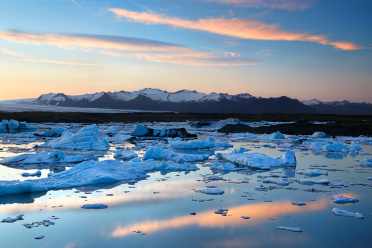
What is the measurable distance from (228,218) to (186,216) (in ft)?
2.63

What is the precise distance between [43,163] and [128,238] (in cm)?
845

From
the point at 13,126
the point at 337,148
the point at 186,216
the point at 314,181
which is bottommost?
the point at 13,126

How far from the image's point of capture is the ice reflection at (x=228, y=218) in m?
5.99

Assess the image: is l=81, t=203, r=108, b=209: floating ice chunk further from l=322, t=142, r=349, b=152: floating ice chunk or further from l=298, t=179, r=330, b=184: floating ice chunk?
l=322, t=142, r=349, b=152: floating ice chunk

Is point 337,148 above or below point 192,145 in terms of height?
above

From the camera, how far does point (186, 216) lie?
6668 mm

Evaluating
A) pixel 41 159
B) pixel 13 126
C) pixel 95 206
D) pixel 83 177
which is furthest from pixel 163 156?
pixel 13 126

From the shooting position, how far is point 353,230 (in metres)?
5.91

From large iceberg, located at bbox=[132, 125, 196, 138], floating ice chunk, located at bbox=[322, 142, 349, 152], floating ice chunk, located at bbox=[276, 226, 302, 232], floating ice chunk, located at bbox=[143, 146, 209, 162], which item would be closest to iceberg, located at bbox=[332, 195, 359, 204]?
floating ice chunk, located at bbox=[276, 226, 302, 232]

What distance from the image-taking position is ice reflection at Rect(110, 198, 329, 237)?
599 centimetres

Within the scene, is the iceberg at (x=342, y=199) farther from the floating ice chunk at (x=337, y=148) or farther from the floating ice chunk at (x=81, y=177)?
the floating ice chunk at (x=337, y=148)

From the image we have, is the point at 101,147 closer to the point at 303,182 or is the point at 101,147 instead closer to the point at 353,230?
the point at 303,182

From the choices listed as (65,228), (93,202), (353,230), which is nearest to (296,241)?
(353,230)

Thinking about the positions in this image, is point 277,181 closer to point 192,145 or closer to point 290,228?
point 290,228
